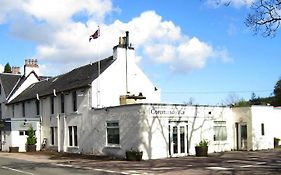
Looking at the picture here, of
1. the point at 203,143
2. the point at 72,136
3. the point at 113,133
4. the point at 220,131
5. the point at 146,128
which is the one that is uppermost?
the point at 146,128

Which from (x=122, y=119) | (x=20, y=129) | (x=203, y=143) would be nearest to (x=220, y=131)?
(x=203, y=143)

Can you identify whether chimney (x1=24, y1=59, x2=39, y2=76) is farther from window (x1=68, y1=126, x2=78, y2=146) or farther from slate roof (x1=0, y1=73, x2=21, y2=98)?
window (x1=68, y1=126, x2=78, y2=146)

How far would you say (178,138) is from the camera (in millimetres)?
31812

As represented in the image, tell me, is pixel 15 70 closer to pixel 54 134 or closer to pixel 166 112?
pixel 54 134

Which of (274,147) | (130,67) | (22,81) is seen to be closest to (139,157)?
(130,67)

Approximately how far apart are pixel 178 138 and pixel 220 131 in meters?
5.56

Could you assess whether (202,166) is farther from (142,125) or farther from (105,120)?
(105,120)

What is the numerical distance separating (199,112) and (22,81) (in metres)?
28.2

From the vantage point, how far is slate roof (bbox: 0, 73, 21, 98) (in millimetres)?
54100

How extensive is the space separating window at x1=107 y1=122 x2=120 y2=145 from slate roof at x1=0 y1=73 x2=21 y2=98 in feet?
82.1

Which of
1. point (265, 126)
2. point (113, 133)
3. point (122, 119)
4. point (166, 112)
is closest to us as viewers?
point (166, 112)

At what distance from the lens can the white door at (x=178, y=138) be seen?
31.3m

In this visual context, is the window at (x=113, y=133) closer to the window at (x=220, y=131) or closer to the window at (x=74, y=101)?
the window at (x=74, y=101)

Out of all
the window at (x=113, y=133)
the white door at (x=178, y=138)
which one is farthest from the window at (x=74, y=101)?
the white door at (x=178, y=138)
